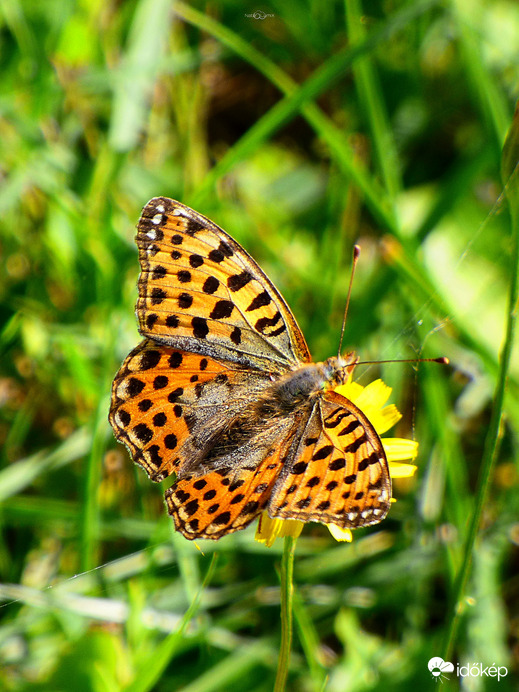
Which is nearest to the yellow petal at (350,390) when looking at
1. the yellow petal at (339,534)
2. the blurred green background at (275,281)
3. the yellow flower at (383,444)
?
the yellow flower at (383,444)

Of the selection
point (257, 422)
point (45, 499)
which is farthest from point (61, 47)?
point (257, 422)

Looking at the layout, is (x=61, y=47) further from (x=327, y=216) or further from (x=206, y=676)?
(x=206, y=676)

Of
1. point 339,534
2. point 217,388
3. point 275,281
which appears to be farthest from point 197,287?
point 275,281

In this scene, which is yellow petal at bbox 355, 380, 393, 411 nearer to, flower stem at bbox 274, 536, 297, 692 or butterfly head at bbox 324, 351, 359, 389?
butterfly head at bbox 324, 351, 359, 389

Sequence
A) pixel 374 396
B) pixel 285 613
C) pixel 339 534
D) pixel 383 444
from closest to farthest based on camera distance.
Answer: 1. pixel 285 613
2. pixel 339 534
3. pixel 383 444
4. pixel 374 396

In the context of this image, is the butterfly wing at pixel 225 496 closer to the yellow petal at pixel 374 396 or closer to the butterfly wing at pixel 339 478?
the butterfly wing at pixel 339 478

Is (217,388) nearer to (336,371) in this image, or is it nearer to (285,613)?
(336,371)
